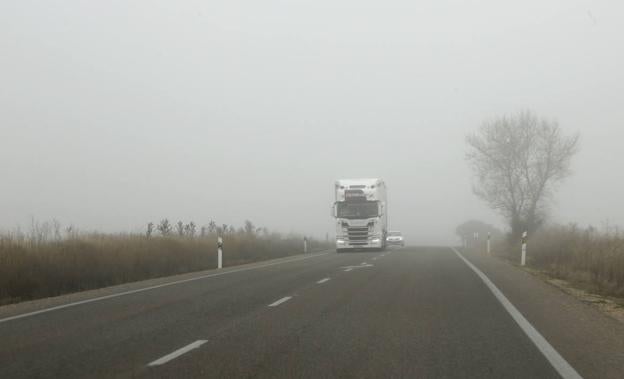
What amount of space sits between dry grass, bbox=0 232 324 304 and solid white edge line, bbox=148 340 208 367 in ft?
27.2

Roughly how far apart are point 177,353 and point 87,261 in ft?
42.0

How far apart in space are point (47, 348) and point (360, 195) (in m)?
30.0

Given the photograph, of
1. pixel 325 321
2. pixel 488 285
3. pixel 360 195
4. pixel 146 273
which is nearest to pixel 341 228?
pixel 360 195

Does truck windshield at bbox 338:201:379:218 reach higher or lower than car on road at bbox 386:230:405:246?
higher

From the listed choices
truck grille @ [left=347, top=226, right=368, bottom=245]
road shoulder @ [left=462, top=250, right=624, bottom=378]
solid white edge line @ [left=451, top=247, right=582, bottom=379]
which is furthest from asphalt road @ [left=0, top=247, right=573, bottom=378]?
truck grille @ [left=347, top=226, right=368, bottom=245]

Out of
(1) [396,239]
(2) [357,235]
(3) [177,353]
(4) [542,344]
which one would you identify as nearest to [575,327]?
(4) [542,344]

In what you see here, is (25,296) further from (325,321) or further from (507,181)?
(507,181)

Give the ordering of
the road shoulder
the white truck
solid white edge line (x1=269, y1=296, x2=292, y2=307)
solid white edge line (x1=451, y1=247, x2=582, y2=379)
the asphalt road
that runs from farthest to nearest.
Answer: the white truck → solid white edge line (x1=269, y1=296, x2=292, y2=307) → the road shoulder → the asphalt road → solid white edge line (x1=451, y1=247, x2=582, y2=379)

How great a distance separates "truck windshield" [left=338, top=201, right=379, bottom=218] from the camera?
37750mm

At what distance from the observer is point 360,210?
3784 cm

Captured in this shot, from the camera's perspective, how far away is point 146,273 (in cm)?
2234

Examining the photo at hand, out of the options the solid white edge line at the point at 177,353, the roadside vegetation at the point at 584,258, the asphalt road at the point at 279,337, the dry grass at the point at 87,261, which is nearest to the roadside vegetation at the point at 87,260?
the dry grass at the point at 87,261

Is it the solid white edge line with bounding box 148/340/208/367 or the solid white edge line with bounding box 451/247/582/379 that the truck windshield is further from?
the solid white edge line with bounding box 148/340/208/367

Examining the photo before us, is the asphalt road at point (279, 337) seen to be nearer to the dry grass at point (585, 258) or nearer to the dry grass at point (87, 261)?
the dry grass at point (87, 261)
